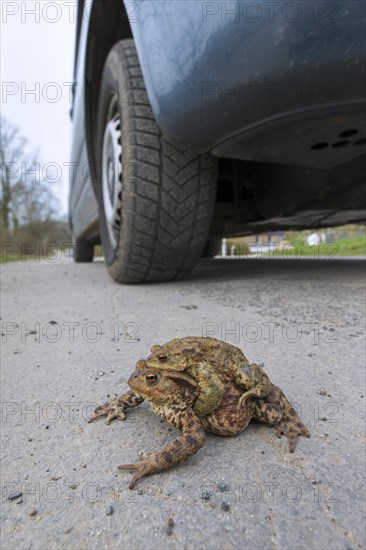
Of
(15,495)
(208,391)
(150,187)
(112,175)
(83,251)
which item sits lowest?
(15,495)

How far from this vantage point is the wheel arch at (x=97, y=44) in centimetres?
235

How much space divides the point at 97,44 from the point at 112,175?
3.42 feet

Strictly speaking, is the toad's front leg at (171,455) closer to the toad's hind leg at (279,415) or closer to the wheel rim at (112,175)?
the toad's hind leg at (279,415)

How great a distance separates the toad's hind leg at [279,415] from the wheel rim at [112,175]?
1831 millimetres

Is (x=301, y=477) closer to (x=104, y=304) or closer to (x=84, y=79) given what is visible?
Result: (x=104, y=304)

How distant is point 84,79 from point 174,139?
1.84 m

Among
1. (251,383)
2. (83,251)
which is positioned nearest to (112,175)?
(251,383)

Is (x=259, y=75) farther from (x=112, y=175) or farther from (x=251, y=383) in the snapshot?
(x=112, y=175)

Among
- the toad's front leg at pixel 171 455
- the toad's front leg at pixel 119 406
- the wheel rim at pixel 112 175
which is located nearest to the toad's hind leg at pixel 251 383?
the toad's front leg at pixel 171 455

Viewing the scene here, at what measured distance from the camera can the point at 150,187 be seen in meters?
2.00

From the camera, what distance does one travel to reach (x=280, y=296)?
1.91 m

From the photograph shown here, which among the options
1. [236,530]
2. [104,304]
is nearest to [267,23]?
[236,530]

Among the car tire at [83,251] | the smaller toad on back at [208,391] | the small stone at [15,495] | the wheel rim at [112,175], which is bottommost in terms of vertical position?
the small stone at [15,495]

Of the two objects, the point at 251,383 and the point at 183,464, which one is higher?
the point at 251,383
